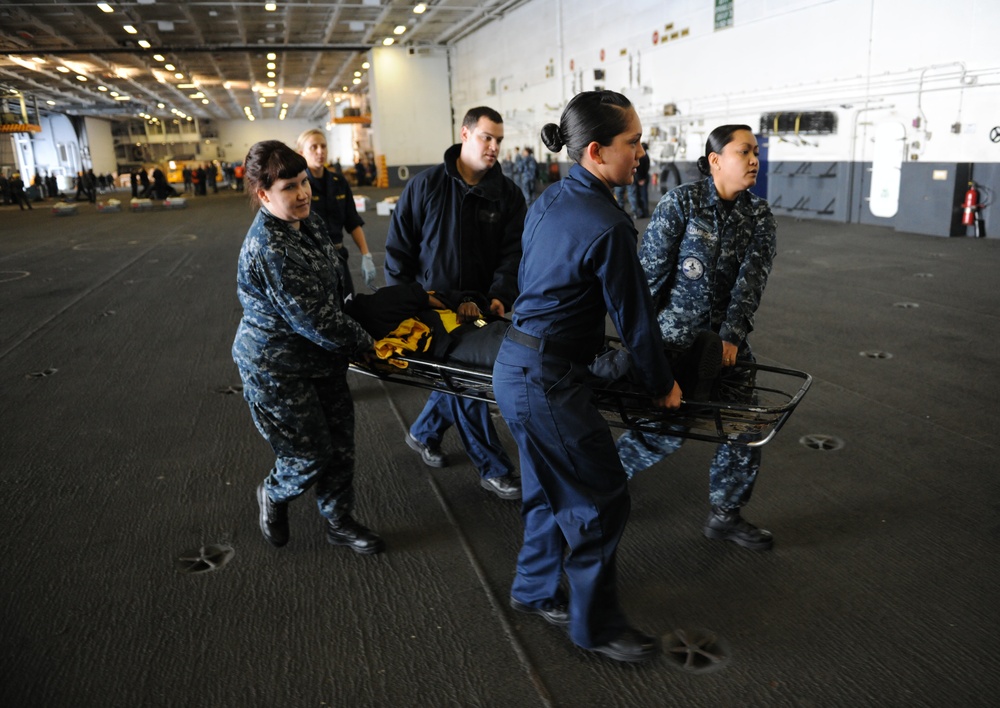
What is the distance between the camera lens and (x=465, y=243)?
3.16m

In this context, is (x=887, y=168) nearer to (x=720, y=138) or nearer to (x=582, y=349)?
(x=720, y=138)

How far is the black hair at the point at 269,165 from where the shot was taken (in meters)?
2.34

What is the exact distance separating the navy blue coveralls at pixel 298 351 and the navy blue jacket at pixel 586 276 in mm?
776

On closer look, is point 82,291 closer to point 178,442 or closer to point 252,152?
point 178,442

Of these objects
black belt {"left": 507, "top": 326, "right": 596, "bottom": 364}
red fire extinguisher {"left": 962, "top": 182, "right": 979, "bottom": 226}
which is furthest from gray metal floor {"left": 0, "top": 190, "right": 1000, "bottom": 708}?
red fire extinguisher {"left": 962, "top": 182, "right": 979, "bottom": 226}

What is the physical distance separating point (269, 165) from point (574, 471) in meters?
1.42

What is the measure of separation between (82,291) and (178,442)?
5.97 metres

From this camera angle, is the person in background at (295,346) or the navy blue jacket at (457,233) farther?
the navy blue jacket at (457,233)

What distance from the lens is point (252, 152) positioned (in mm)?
2416

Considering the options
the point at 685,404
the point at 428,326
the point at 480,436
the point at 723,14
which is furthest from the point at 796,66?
the point at 685,404

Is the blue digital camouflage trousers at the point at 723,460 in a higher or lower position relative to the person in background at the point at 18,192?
lower

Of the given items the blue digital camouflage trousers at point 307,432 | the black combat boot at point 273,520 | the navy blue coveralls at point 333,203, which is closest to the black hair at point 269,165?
the blue digital camouflage trousers at point 307,432

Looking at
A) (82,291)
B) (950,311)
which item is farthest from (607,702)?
(82,291)

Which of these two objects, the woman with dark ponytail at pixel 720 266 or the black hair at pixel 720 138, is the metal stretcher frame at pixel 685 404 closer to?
the woman with dark ponytail at pixel 720 266
